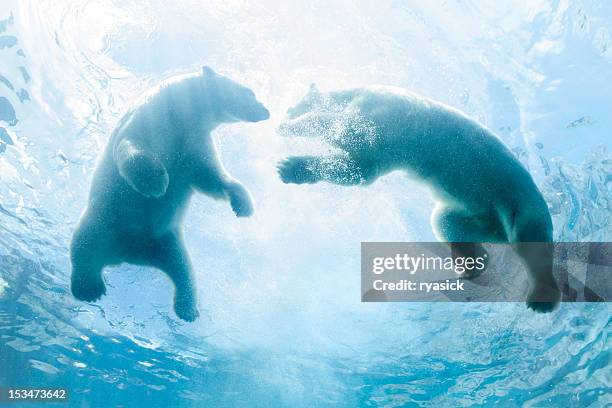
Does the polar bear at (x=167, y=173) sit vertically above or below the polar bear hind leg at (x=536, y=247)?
above

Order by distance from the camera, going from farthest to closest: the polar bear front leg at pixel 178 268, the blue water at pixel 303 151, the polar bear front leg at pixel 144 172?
the blue water at pixel 303 151, the polar bear front leg at pixel 178 268, the polar bear front leg at pixel 144 172

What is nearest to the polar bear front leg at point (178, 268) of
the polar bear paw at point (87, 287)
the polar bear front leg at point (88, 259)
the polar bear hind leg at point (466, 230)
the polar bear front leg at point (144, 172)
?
the polar bear front leg at point (88, 259)

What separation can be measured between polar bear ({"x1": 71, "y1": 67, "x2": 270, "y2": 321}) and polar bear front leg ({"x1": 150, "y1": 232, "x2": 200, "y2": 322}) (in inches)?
0.5

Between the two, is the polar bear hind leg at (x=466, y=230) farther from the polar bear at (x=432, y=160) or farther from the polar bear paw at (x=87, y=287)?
the polar bear paw at (x=87, y=287)

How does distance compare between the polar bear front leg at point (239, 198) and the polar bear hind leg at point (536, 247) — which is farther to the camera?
the polar bear front leg at point (239, 198)

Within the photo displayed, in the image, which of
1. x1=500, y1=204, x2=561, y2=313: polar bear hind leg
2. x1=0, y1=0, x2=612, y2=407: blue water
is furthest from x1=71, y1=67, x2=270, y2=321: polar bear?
x1=500, y1=204, x2=561, y2=313: polar bear hind leg

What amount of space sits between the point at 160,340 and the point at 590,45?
13.1 meters

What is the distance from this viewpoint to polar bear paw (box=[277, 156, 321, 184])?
9.41 feet

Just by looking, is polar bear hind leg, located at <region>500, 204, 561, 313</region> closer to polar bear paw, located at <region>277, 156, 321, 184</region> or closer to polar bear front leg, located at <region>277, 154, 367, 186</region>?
polar bear front leg, located at <region>277, 154, 367, 186</region>

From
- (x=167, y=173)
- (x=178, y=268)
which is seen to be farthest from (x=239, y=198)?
(x=178, y=268)

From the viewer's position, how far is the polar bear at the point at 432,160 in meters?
2.89

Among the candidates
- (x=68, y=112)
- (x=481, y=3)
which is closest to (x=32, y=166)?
(x=68, y=112)

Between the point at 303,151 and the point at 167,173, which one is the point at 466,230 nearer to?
the point at 167,173

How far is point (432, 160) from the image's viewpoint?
3039mm
